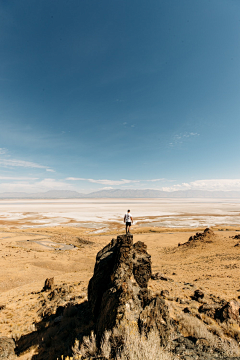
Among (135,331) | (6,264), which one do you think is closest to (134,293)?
(135,331)

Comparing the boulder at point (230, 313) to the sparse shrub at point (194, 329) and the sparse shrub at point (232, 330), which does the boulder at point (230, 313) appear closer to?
the sparse shrub at point (232, 330)

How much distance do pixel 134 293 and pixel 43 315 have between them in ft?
18.4

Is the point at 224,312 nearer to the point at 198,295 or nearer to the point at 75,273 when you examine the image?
the point at 198,295

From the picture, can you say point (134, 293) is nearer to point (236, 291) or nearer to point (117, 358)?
point (117, 358)

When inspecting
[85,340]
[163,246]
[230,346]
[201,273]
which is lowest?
[163,246]

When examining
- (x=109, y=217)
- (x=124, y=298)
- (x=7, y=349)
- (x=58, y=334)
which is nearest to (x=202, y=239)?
(x=124, y=298)

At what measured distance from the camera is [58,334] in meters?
6.12

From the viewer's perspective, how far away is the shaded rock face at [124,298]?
4629mm

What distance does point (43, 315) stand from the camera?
8.26 metres

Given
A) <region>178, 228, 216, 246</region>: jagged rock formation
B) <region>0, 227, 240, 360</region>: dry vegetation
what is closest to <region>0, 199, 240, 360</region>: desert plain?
<region>0, 227, 240, 360</region>: dry vegetation

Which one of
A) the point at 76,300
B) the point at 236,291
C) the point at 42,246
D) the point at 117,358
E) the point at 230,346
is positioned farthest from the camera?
the point at 42,246

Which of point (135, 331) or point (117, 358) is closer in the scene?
point (117, 358)

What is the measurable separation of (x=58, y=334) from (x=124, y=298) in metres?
3.33

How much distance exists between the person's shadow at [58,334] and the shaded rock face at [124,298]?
71cm
